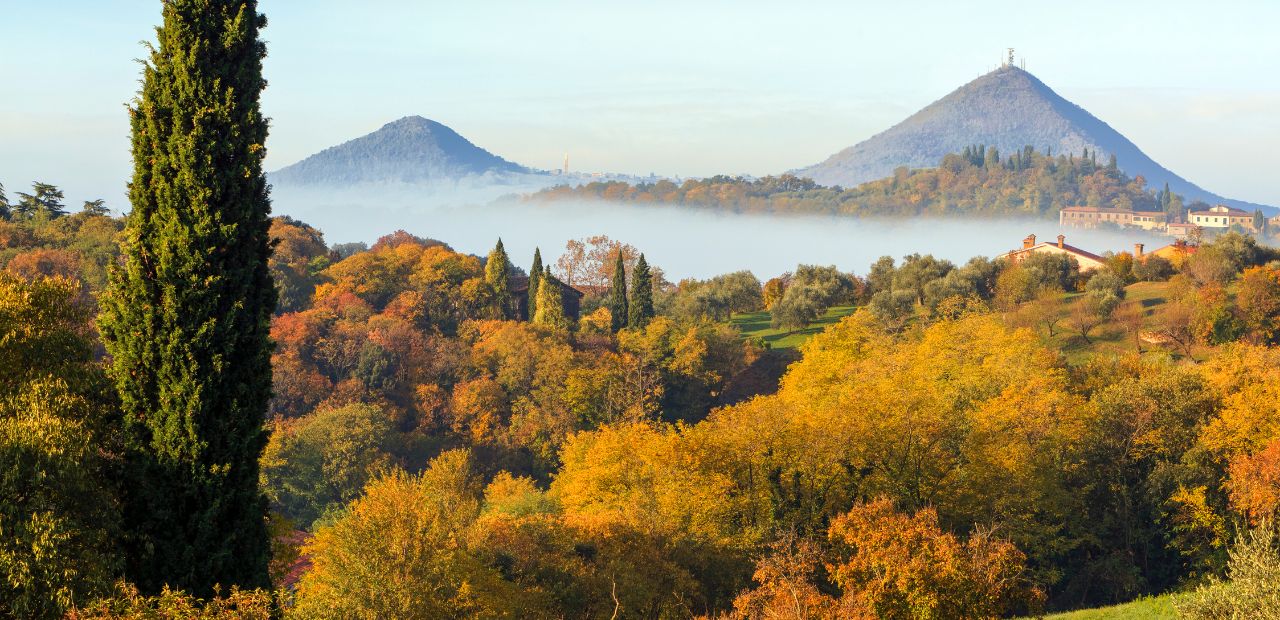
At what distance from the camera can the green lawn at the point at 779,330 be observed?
7912 centimetres

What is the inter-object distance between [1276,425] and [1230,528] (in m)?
4.47

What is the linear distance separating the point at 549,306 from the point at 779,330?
64.2 feet

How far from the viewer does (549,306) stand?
78.0 meters

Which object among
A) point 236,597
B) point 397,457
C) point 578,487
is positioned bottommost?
point 397,457

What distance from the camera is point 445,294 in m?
85.1

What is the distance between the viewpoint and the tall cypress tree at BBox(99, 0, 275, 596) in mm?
16094

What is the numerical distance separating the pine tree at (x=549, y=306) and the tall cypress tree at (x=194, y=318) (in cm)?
5966

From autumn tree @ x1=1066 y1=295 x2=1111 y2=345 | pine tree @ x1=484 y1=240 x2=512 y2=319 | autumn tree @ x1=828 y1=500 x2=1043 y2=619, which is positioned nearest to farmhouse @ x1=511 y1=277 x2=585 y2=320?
pine tree @ x1=484 y1=240 x2=512 y2=319

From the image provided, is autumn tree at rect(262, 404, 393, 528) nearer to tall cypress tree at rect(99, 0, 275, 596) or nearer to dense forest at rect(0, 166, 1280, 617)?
dense forest at rect(0, 166, 1280, 617)

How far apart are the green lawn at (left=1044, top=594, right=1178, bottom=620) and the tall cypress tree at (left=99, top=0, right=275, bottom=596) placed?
20840 mm

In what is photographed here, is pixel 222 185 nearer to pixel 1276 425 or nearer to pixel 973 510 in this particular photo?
pixel 973 510

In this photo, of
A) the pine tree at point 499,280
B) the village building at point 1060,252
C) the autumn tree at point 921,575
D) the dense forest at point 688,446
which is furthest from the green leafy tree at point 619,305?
the autumn tree at point 921,575

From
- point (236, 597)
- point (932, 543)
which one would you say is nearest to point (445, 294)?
point (932, 543)

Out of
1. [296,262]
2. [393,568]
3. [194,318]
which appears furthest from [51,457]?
[296,262]
